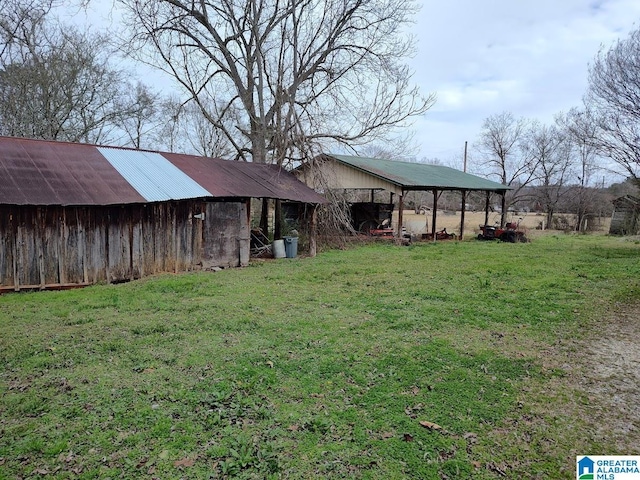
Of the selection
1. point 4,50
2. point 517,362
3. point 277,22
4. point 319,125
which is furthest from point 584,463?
point 4,50

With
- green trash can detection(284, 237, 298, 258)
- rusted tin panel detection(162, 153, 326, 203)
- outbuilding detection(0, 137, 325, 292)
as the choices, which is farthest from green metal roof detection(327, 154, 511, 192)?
outbuilding detection(0, 137, 325, 292)

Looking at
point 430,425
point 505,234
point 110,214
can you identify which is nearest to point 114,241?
point 110,214

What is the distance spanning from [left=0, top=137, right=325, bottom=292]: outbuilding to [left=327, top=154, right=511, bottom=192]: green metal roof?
6.03m

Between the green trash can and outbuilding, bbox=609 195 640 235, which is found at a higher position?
outbuilding, bbox=609 195 640 235

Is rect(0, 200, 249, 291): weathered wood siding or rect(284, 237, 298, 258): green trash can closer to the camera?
rect(0, 200, 249, 291): weathered wood siding

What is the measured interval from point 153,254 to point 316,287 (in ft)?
14.8

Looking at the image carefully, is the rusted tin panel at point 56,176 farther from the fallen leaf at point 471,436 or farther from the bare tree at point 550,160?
the bare tree at point 550,160

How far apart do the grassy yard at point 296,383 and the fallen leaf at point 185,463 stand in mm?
19

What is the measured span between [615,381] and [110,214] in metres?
10.0

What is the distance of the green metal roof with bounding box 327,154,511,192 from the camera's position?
17.6 meters

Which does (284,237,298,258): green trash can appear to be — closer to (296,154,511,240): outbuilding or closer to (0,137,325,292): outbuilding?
(0,137,325,292): outbuilding

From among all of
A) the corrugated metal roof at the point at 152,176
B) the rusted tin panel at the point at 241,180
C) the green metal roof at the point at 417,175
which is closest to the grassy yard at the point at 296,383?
the corrugated metal roof at the point at 152,176

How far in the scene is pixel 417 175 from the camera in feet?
66.8

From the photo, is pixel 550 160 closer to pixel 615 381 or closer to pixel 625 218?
pixel 625 218
